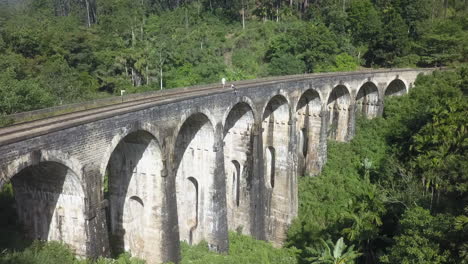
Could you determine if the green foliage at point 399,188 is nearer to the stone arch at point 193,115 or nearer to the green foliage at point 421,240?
the green foliage at point 421,240

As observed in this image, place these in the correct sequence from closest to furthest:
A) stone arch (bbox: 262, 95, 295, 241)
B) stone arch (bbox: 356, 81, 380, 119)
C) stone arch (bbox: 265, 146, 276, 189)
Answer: stone arch (bbox: 262, 95, 295, 241) → stone arch (bbox: 265, 146, 276, 189) → stone arch (bbox: 356, 81, 380, 119)

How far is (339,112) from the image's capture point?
38.9 m

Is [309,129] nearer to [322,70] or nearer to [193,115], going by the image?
[193,115]

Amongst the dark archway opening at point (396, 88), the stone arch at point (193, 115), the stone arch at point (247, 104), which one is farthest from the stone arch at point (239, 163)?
the dark archway opening at point (396, 88)

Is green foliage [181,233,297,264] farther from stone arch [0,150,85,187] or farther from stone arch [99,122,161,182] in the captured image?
stone arch [0,150,85,187]

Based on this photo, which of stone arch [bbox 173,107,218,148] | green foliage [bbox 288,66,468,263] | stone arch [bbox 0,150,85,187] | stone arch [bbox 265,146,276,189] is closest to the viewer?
stone arch [bbox 0,150,85,187]

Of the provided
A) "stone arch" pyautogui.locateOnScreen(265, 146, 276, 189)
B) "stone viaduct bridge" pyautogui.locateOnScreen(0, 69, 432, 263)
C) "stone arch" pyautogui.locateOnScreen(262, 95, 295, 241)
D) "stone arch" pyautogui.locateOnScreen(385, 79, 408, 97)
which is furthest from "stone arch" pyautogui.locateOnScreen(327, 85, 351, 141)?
"stone arch" pyautogui.locateOnScreen(265, 146, 276, 189)

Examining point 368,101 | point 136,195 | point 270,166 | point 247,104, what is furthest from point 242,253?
point 368,101

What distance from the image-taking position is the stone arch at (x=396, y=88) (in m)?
44.9

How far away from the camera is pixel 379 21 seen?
56688 millimetres

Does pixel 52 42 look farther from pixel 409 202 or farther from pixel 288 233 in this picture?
pixel 409 202

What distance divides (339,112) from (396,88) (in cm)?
1205

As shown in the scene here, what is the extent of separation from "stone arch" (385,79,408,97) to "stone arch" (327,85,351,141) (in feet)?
33.5

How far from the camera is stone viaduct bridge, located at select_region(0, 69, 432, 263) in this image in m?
13.9
